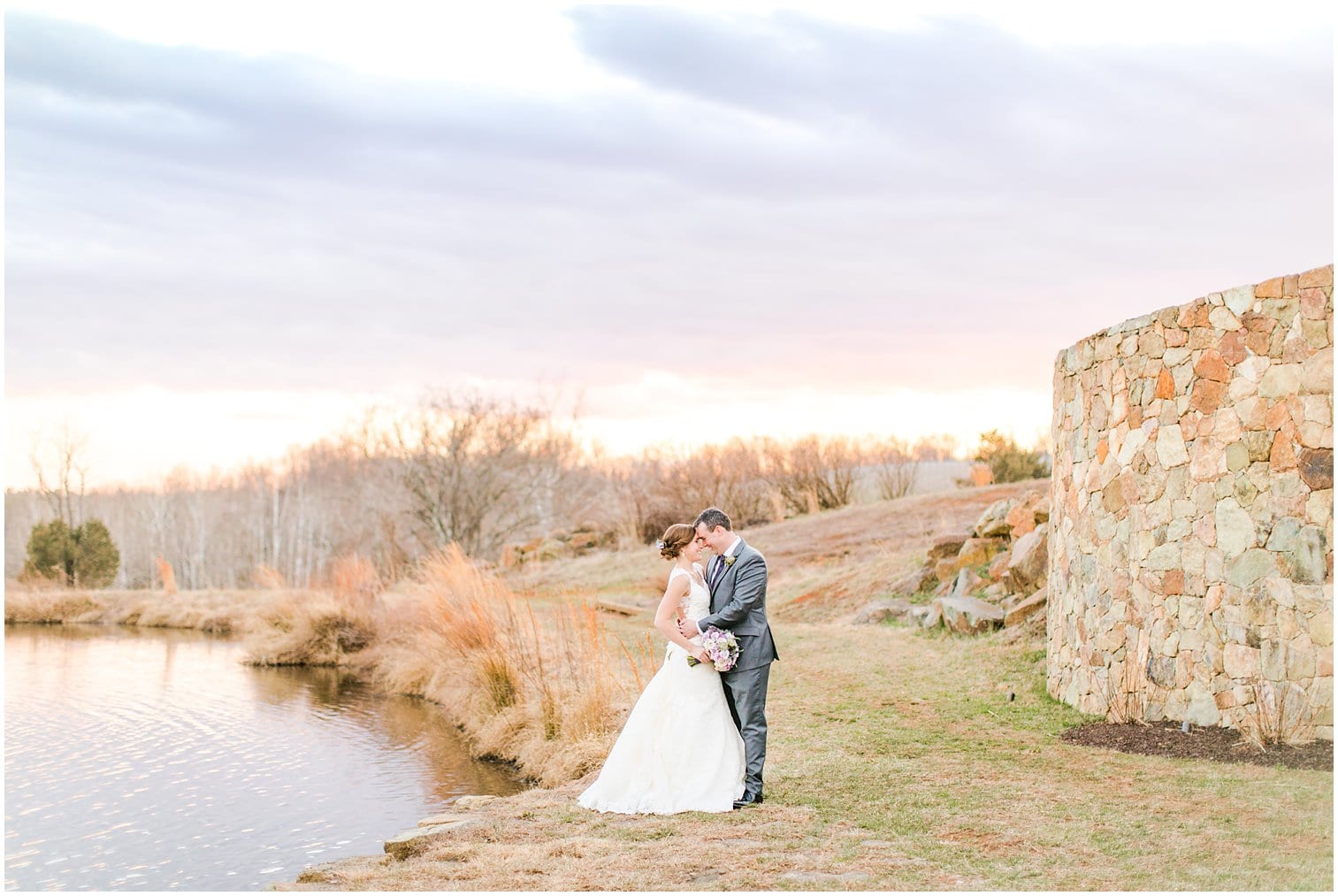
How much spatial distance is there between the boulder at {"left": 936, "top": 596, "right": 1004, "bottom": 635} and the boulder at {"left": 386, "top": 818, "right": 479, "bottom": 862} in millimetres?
7458

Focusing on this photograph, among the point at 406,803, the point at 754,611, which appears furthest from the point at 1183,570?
the point at 406,803

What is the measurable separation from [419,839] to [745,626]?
88.9 inches

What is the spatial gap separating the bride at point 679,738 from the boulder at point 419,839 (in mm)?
782

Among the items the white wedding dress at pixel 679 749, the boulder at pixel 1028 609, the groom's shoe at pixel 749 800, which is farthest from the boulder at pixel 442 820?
the boulder at pixel 1028 609

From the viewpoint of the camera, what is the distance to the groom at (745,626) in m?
6.82

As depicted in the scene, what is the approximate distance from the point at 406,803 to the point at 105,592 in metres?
20.2

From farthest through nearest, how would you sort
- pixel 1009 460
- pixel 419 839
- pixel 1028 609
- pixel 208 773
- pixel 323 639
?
pixel 1009 460, pixel 323 639, pixel 1028 609, pixel 208 773, pixel 419 839

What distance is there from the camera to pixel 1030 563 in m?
13.2

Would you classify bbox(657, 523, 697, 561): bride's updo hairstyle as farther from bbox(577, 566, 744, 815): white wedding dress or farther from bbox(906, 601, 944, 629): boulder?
bbox(906, 601, 944, 629): boulder

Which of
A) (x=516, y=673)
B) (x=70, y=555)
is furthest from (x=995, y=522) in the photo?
(x=70, y=555)

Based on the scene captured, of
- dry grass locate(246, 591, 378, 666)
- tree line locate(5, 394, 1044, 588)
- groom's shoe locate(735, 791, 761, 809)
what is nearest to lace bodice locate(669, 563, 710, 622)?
groom's shoe locate(735, 791, 761, 809)

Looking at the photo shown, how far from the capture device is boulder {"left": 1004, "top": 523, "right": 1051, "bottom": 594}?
43.3ft

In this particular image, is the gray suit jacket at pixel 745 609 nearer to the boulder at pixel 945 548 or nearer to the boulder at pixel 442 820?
Result: the boulder at pixel 442 820

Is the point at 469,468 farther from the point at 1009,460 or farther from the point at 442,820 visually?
the point at 442,820
